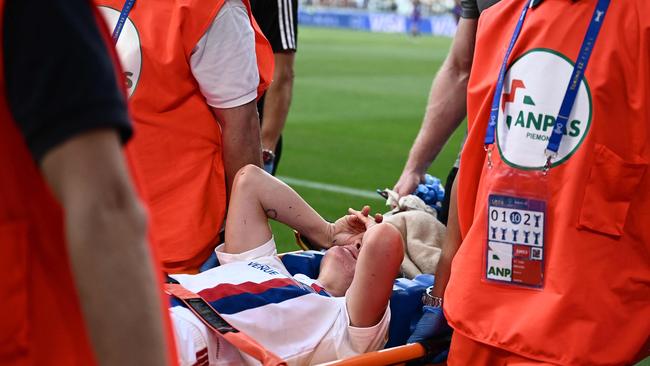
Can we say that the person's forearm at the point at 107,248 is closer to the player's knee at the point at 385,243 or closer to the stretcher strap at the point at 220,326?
the stretcher strap at the point at 220,326

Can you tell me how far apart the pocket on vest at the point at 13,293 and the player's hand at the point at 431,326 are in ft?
6.37

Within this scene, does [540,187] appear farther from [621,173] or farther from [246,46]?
[246,46]

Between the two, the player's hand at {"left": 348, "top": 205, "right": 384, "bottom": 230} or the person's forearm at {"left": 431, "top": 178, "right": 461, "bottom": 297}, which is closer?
the person's forearm at {"left": 431, "top": 178, "right": 461, "bottom": 297}

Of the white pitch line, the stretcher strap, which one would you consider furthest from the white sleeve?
Result: the white pitch line

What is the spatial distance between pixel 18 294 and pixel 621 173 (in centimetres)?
174

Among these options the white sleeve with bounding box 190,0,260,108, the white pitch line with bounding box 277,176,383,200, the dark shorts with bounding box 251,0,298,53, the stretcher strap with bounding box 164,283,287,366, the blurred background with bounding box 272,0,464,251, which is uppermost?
the white sleeve with bounding box 190,0,260,108

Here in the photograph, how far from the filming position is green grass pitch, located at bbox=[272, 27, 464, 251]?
28.0 feet

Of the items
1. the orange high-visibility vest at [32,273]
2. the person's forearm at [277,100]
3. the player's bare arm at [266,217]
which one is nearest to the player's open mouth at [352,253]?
the player's bare arm at [266,217]

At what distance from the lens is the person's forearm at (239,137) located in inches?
141

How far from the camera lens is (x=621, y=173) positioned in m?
2.60

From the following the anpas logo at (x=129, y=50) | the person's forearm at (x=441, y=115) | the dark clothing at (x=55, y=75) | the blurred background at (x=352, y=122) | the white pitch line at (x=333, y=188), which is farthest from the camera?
the blurred background at (x=352, y=122)

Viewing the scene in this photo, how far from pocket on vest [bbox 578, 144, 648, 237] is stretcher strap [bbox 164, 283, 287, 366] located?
0.99m

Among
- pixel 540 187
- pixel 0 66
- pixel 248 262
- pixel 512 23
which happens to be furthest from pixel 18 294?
pixel 248 262

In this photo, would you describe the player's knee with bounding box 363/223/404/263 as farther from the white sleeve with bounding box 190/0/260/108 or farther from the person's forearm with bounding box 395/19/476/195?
the person's forearm with bounding box 395/19/476/195
